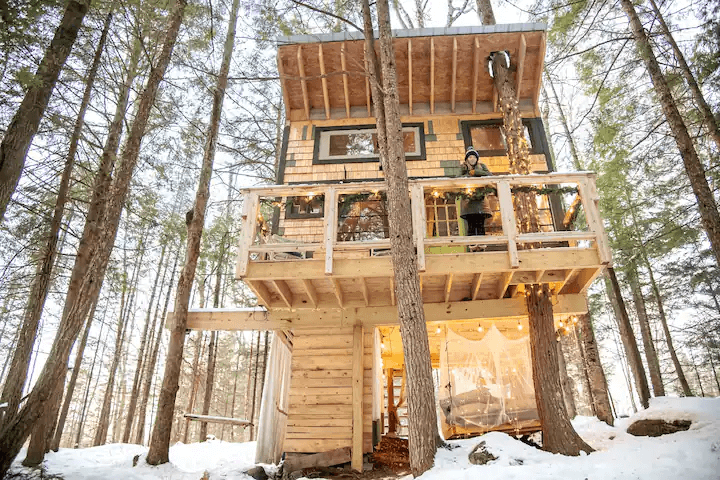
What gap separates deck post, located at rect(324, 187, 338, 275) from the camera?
6040 mm

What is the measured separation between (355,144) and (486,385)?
569cm

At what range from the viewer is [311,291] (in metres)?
6.82

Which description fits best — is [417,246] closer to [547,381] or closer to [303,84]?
[547,381]

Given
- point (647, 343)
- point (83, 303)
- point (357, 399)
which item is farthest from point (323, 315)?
point (647, 343)

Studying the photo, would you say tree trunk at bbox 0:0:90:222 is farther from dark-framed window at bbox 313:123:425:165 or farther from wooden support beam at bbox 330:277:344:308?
dark-framed window at bbox 313:123:425:165

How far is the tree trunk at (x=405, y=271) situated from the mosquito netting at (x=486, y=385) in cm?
251

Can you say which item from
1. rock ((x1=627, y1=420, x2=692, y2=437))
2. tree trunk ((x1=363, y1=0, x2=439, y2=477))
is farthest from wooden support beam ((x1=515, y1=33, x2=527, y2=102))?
rock ((x1=627, y1=420, x2=692, y2=437))

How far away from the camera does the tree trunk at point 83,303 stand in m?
4.15

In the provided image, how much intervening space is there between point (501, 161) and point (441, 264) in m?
3.88

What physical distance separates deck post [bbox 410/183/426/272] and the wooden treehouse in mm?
20

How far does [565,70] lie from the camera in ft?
35.2

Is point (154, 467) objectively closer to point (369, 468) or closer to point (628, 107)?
point (369, 468)

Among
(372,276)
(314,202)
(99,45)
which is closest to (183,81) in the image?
(99,45)

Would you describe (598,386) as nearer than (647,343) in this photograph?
Yes
